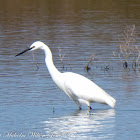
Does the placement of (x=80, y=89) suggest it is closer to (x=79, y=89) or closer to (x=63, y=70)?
(x=79, y=89)

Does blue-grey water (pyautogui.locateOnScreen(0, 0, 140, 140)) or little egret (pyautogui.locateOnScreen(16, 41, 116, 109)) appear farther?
little egret (pyautogui.locateOnScreen(16, 41, 116, 109))

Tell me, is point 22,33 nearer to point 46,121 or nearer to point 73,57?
point 73,57

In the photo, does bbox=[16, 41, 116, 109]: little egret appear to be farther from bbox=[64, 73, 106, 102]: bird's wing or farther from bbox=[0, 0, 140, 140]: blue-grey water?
bbox=[0, 0, 140, 140]: blue-grey water

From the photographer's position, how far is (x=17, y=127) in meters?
10.1

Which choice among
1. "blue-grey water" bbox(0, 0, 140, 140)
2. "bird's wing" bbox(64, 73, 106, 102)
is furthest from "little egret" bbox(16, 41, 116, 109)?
"blue-grey water" bbox(0, 0, 140, 140)

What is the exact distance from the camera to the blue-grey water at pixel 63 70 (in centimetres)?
1010

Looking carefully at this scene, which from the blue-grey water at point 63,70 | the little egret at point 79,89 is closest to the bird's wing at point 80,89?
the little egret at point 79,89

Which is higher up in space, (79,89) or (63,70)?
(79,89)

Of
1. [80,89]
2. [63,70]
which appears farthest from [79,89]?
[63,70]

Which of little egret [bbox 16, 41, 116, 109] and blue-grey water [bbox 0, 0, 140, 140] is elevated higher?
little egret [bbox 16, 41, 116, 109]

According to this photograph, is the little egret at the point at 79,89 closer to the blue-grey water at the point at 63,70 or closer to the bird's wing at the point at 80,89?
the bird's wing at the point at 80,89

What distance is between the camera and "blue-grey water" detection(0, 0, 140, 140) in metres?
10.1

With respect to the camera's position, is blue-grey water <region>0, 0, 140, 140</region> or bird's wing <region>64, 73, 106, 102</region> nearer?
blue-grey water <region>0, 0, 140, 140</region>

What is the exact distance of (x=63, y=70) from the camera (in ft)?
54.0
